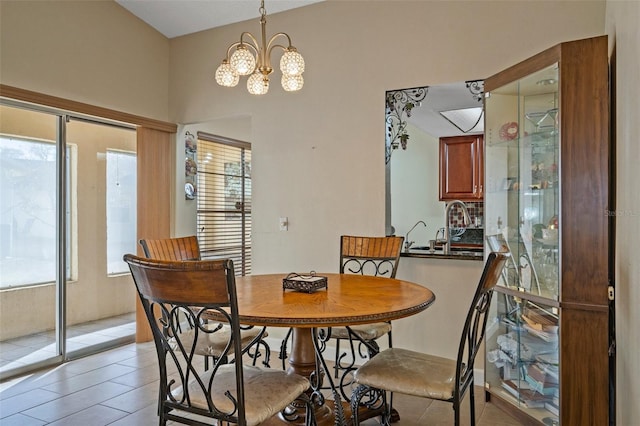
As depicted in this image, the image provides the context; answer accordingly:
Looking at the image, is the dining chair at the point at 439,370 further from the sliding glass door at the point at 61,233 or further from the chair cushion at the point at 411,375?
the sliding glass door at the point at 61,233

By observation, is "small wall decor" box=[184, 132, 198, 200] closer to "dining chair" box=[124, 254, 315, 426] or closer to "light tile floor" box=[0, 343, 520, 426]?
"light tile floor" box=[0, 343, 520, 426]

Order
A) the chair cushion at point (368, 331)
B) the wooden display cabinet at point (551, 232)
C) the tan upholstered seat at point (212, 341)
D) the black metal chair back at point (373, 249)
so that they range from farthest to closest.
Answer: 1. the black metal chair back at point (373, 249)
2. the chair cushion at point (368, 331)
3. the tan upholstered seat at point (212, 341)
4. the wooden display cabinet at point (551, 232)

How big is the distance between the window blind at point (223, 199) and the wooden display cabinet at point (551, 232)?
3.32m

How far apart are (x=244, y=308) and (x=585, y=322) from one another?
1.67 m

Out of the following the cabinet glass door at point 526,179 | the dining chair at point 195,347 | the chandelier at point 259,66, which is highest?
the chandelier at point 259,66

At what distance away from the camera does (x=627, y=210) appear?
1.81 m

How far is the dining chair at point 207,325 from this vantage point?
2.43 m

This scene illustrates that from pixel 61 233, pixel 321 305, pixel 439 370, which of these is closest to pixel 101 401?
pixel 61 233

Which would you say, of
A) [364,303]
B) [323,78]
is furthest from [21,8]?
[364,303]

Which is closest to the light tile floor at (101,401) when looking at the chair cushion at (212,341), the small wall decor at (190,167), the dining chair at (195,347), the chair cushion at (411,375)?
the chair cushion at (212,341)

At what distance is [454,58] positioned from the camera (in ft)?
10.6

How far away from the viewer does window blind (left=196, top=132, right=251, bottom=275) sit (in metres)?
5.21

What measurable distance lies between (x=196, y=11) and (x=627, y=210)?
12.1ft

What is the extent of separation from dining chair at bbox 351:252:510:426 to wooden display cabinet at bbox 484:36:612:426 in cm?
60
